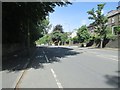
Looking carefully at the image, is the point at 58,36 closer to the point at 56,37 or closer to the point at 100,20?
the point at 56,37

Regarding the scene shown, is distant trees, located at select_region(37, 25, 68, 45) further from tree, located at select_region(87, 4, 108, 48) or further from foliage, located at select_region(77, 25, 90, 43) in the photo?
tree, located at select_region(87, 4, 108, 48)

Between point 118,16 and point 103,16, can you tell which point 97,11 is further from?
point 118,16

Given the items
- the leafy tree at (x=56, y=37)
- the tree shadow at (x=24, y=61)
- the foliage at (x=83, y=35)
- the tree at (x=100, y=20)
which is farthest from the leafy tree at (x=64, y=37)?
the tree shadow at (x=24, y=61)

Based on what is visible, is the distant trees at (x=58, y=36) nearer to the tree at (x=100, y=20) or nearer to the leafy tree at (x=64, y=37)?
the leafy tree at (x=64, y=37)

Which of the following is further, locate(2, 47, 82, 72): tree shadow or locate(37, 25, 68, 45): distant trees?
locate(37, 25, 68, 45): distant trees

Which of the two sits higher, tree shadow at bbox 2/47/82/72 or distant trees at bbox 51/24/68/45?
distant trees at bbox 51/24/68/45

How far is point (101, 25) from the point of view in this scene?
65125 millimetres

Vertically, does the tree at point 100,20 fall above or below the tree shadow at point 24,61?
above

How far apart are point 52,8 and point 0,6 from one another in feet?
22.3

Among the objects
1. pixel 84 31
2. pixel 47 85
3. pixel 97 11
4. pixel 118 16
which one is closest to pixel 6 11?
pixel 47 85

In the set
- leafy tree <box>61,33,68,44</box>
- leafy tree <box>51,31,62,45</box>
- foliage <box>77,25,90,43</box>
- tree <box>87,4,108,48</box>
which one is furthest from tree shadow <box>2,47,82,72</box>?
leafy tree <box>51,31,62,45</box>

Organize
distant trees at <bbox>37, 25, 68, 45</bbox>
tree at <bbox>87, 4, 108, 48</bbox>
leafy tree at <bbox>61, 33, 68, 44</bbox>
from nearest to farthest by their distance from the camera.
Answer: tree at <bbox>87, 4, 108, 48</bbox> < leafy tree at <bbox>61, 33, 68, 44</bbox> < distant trees at <bbox>37, 25, 68, 45</bbox>

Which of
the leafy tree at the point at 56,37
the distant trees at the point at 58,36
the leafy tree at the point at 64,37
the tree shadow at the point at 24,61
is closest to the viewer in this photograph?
the tree shadow at the point at 24,61

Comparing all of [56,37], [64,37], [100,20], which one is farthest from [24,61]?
[56,37]
